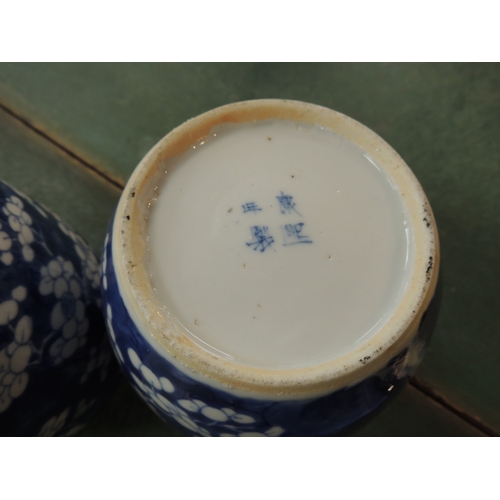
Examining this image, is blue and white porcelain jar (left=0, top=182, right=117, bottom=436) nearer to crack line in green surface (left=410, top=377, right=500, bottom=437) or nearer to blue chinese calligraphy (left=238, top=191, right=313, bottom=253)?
blue chinese calligraphy (left=238, top=191, right=313, bottom=253)

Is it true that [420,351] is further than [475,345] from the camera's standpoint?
No

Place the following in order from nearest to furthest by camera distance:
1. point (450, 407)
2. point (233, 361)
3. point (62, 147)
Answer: point (233, 361) → point (450, 407) → point (62, 147)

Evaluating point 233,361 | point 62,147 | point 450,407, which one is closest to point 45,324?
point 233,361

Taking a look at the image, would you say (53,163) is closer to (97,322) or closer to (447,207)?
(97,322)

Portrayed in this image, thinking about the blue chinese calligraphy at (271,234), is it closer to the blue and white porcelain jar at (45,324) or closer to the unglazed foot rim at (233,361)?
the unglazed foot rim at (233,361)

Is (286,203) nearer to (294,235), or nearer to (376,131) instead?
(294,235)

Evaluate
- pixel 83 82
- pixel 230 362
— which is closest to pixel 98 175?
pixel 83 82
